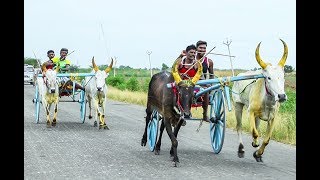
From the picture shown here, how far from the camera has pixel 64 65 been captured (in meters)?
21.1

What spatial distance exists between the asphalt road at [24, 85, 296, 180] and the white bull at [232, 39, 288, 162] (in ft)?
1.69

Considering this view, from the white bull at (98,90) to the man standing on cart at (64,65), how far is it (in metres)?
0.51

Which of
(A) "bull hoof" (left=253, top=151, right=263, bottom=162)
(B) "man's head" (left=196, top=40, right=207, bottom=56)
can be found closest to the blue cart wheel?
(B) "man's head" (left=196, top=40, right=207, bottom=56)

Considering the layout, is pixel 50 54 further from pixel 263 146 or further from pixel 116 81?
pixel 116 81

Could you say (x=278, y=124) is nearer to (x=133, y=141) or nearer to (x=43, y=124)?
(x=133, y=141)

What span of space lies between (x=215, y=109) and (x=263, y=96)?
1622mm

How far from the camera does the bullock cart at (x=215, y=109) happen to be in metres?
12.8

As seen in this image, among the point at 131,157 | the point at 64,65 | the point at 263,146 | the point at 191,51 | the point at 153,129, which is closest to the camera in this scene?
the point at 263,146

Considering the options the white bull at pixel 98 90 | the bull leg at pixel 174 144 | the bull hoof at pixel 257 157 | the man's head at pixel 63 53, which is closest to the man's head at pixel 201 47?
the bull leg at pixel 174 144

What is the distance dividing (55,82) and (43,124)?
4.70 ft

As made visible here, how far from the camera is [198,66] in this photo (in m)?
12.6

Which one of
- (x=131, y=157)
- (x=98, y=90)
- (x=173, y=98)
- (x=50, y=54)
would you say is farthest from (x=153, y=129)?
(x=50, y=54)
